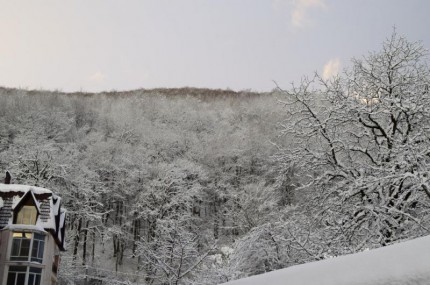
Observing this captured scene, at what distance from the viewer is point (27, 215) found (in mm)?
33156

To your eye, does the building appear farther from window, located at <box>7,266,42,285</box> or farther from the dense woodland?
the dense woodland

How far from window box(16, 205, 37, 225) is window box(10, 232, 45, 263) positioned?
0.89m

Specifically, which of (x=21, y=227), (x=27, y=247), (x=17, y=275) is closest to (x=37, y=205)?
(x=21, y=227)

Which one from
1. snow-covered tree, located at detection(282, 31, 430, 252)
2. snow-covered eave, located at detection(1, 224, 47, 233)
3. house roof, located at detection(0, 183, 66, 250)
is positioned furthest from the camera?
house roof, located at detection(0, 183, 66, 250)

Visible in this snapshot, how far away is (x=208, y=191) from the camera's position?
7475 centimetres

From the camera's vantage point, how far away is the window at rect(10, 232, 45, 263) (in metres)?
31.3

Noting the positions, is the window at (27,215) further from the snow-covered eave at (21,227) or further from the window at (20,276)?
the window at (20,276)

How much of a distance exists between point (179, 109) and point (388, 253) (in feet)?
357

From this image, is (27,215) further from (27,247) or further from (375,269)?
(375,269)

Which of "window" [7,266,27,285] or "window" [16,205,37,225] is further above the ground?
"window" [16,205,37,225]

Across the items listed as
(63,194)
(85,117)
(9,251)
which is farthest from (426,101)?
(85,117)

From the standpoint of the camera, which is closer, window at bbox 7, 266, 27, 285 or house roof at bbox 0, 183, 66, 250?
window at bbox 7, 266, 27, 285

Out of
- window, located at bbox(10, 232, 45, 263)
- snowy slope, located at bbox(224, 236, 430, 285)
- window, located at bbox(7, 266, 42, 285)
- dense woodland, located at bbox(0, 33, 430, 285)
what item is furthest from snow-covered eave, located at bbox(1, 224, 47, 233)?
snowy slope, located at bbox(224, 236, 430, 285)

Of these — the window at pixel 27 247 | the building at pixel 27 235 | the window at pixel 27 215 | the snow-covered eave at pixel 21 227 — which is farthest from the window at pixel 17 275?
the window at pixel 27 215
